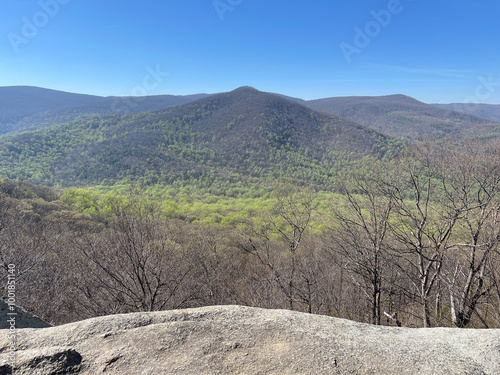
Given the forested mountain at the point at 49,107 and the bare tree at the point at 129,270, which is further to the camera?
the forested mountain at the point at 49,107

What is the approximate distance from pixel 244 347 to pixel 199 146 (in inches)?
3902

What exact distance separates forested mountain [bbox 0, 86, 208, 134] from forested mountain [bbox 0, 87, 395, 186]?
4859 centimetres

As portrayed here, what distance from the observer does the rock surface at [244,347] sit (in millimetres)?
2998

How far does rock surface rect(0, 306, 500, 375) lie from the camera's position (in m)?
3.00

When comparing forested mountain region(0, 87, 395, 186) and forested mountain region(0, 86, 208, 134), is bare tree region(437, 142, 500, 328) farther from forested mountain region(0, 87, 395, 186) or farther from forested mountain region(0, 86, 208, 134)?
forested mountain region(0, 86, 208, 134)

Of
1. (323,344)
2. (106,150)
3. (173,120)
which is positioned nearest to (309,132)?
(173,120)

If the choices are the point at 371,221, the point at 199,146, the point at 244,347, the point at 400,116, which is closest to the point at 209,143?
the point at 199,146

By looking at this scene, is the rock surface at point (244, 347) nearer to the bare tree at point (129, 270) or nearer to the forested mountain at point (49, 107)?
the bare tree at point (129, 270)

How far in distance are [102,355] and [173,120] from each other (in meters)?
116

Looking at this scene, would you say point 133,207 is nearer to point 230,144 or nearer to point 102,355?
point 102,355

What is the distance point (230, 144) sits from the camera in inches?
→ 3962

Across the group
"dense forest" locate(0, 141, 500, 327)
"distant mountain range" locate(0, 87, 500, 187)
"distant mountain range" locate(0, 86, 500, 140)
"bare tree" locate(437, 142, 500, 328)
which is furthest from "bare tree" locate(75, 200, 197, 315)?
"distant mountain range" locate(0, 86, 500, 140)

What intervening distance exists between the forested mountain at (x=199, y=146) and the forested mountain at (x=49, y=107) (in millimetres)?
48590

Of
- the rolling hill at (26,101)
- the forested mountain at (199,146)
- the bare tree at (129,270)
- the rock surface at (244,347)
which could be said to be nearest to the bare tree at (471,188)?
the rock surface at (244,347)
